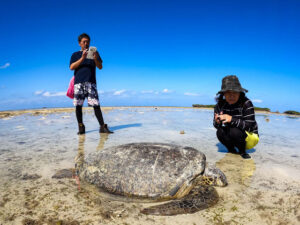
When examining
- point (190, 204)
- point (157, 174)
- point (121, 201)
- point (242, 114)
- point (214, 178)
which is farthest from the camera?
point (242, 114)

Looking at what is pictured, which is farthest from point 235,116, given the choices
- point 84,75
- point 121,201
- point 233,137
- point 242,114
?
point 84,75

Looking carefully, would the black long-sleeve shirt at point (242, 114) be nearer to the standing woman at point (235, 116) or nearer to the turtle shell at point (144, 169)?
the standing woman at point (235, 116)

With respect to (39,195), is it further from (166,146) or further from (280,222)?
(280,222)

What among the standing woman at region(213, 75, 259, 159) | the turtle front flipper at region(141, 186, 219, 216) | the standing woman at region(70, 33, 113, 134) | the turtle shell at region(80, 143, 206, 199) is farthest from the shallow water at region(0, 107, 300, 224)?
the standing woman at region(70, 33, 113, 134)

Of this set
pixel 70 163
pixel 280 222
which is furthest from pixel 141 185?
pixel 70 163

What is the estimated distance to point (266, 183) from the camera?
9.27ft

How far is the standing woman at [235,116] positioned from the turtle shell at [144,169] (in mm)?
1495

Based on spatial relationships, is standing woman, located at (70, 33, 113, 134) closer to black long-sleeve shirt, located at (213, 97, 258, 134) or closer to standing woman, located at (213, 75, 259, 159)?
standing woman, located at (213, 75, 259, 159)

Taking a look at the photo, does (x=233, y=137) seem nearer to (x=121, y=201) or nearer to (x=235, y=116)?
(x=235, y=116)

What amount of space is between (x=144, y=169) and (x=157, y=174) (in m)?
0.19

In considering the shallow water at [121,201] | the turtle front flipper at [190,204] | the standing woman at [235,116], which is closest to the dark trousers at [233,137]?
the standing woman at [235,116]

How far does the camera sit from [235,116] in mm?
4059

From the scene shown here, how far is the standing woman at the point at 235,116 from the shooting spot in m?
3.82

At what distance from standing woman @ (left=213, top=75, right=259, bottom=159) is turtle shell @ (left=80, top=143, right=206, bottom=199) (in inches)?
58.8
